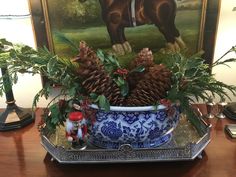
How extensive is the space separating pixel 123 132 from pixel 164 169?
0.42 ft

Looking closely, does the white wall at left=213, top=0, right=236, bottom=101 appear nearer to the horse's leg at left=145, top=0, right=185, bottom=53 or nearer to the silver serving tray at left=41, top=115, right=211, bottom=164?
the horse's leg at left=145, top=0, right=185, bottom=53

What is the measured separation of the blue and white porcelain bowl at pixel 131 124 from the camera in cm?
64

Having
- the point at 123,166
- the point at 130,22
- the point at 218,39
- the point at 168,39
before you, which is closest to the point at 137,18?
the point at 130,22

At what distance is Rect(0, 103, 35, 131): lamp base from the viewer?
884 millimetres

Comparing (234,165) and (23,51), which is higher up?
(23,51)

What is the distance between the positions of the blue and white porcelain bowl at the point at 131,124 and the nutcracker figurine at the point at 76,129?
24 millimetres

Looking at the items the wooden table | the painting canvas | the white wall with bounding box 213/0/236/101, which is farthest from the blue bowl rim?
the white wall with bounding box 213/0/236/101

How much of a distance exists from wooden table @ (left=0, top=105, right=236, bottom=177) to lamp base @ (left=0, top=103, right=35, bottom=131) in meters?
0.12

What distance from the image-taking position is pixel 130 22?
1.02 metres

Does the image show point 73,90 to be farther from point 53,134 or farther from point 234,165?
point 234,165

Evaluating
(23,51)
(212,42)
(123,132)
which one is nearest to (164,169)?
(123,132)

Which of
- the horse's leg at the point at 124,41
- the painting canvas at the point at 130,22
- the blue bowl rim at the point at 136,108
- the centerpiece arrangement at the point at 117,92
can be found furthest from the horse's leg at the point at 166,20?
the blue bowl rim at the point at 136,108

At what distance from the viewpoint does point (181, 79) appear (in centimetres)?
65

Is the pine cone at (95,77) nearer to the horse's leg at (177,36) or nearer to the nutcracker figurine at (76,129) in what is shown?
the nutcracker figurine at (76,129)
